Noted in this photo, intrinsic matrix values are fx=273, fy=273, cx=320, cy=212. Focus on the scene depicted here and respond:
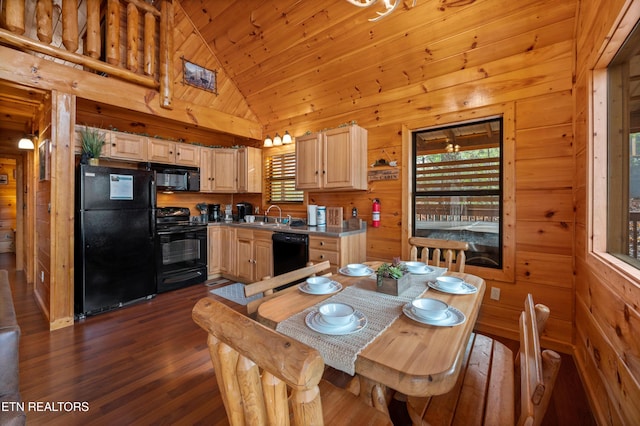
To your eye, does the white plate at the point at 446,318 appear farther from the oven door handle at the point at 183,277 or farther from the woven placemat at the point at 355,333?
the oven door handle at the point at 183,277

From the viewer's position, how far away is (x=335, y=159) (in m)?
3.48

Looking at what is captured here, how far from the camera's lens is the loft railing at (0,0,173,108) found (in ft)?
8.68

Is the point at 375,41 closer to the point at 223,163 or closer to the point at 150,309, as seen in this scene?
the point at 223,163

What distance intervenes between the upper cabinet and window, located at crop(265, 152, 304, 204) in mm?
713

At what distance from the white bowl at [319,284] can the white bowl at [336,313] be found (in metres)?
0.28

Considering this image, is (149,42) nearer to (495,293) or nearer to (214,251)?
(214,251)

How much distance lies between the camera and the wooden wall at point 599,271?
1218mm

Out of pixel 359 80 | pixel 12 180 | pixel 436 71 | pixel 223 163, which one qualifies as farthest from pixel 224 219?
pixel 12 180

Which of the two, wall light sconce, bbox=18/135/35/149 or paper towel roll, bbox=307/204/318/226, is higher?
wall light sconce, bbox=18/135/35/149

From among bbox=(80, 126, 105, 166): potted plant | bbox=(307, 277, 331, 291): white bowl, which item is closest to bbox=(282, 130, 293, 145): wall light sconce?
bbox=(80, 126, 105, 166): potted plant

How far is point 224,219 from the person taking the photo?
4758mm

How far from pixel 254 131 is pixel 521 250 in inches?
162

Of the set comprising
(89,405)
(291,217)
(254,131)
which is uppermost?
(254,131)

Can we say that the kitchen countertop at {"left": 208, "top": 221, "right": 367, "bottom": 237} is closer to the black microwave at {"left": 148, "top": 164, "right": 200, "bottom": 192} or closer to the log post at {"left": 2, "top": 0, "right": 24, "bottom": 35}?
the black microwave at {"left": 148, "top": 164, "right": 200, "bottom": 192}
